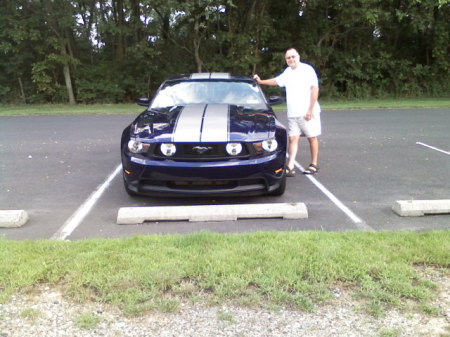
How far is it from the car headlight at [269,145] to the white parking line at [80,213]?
214cm

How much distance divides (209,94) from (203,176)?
1.86m

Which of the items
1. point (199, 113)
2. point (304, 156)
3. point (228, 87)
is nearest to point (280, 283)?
point (199, 113)

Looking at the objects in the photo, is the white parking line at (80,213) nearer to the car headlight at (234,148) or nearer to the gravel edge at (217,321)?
the gravel edge at (217,321)

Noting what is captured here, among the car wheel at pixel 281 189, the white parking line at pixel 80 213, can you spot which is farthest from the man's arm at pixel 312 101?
the white parking line at pixel 80 213

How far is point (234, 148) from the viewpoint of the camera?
434 cm

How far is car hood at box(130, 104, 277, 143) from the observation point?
4.38 m

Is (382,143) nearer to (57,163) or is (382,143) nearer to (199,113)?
(199,113)

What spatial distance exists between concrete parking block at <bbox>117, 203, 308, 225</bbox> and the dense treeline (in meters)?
16.3

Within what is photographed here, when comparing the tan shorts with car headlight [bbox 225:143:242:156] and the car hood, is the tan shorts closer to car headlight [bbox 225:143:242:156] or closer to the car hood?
the car hood

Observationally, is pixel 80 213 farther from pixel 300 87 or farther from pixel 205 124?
pixel 300 87

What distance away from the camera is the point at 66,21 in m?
18.6

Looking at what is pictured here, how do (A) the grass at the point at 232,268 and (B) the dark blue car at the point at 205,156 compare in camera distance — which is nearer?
(A) the grass at the point at 232,268

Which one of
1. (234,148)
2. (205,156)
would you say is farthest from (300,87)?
(205,156)

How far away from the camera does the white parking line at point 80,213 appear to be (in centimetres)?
393
